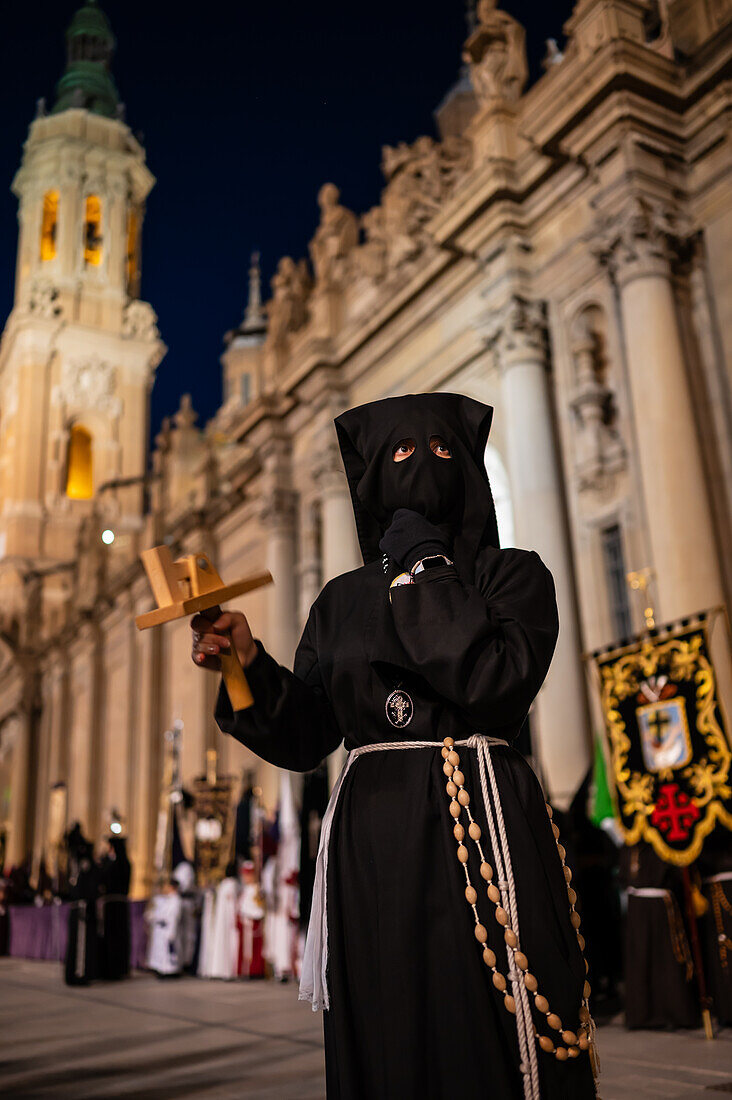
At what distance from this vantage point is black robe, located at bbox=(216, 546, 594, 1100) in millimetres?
2131

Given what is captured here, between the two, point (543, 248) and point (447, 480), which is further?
point (543, 248)

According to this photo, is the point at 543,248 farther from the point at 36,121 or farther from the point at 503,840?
the point at 36,121

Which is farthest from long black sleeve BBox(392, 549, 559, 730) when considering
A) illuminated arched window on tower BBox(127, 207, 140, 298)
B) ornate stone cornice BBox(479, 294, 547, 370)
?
illuminated arched window on tower BBox(127, 207, 140, 298)

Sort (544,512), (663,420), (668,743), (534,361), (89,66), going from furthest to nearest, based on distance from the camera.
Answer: (89,66) < (534,361) < (544,512) < (663,420) < (668,743)

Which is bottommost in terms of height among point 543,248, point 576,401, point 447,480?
point 447,480

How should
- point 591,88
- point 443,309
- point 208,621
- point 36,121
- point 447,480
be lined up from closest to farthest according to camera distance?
point 208,621, point 447,480, point 591,88, point 443,309, point 36,121

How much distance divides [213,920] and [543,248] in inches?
382

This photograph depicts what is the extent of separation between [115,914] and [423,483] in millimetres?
12682

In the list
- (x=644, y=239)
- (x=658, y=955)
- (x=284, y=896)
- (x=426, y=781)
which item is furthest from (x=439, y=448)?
(x=284, y=896)

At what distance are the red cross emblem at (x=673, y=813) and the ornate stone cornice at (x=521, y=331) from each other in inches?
258

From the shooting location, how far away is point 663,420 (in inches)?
397

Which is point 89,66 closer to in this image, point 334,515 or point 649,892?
point 334,515

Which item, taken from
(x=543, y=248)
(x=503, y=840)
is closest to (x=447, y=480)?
(x=503, y=840)

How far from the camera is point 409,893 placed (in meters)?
2.22
